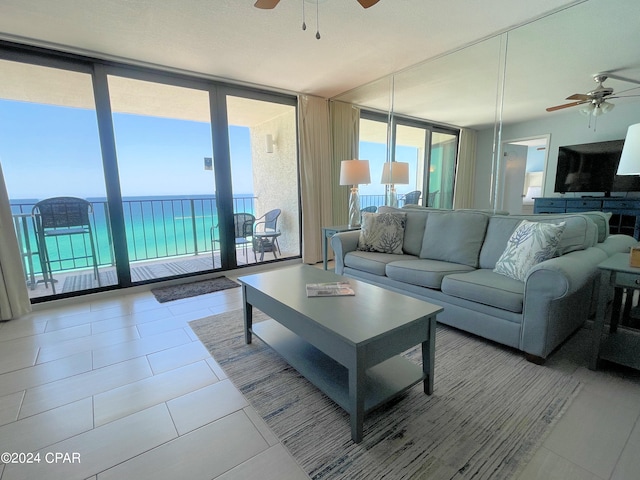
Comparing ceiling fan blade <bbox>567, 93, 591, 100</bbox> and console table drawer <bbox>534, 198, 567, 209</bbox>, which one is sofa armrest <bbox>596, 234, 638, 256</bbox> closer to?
console table drawer <bbox>534, 198, 567, 209</bbox>

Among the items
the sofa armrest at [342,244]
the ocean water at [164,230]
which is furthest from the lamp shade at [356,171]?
the ocean water at [164,230]

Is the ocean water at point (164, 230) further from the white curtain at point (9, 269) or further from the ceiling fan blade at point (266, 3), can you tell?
the ceiling fan blade at point (266, 3)

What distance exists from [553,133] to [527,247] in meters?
2.07

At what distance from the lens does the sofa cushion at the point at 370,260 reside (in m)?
2.72

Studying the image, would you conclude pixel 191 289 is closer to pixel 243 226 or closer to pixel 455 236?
pixel 243 226

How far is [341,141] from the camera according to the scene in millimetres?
4496

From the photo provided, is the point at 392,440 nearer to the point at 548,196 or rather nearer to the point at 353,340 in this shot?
the point at 353,340

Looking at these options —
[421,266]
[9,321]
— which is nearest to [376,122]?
[421,266]

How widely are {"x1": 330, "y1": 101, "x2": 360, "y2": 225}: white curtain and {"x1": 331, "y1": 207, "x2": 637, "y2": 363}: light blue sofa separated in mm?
1582

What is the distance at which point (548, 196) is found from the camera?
10.9 ft

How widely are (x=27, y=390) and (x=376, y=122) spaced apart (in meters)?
4.70

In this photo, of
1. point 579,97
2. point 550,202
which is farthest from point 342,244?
point 579,97

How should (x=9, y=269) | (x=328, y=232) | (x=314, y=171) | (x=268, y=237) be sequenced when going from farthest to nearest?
(x=268, y=237) → (x=314, y=171) → (x=328, y=232) → (x=9, y=269)

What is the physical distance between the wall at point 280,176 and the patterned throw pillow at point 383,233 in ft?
5.43
